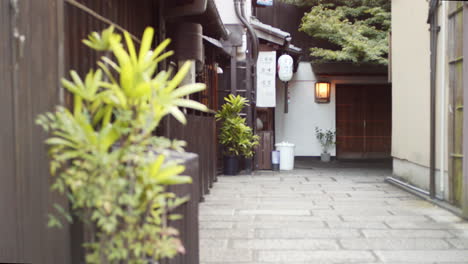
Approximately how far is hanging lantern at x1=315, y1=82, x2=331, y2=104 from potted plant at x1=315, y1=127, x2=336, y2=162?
1.08 meters

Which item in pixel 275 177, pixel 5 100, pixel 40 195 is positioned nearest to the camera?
pixel 5 100

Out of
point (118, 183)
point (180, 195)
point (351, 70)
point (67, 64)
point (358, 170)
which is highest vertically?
point (351, 70)

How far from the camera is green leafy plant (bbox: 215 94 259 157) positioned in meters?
12.4

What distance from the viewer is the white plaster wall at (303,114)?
1739cm

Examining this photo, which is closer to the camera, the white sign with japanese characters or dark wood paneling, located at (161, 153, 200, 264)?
dark wood paneling, located at (161, 153, 200, 264)

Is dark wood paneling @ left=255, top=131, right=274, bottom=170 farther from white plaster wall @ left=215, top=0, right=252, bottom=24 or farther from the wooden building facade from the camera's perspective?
the wooden building facade

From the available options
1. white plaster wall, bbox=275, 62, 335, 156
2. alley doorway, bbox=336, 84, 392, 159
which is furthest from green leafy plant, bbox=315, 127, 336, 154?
alley doorway, bbox=336, 84, 392, 159

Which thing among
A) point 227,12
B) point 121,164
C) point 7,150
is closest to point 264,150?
point 227,12

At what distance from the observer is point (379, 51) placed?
47.4 ft

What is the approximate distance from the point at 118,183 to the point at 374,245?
4001mm

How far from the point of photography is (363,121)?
17.9 meters

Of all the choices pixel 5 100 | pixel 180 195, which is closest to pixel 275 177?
pixel 180 195

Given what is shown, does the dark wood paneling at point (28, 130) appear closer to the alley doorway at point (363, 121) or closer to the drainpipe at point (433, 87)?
the drainpipe at point (433, 87)

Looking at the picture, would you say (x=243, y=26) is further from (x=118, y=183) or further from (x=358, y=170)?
(x=118, y=183)
